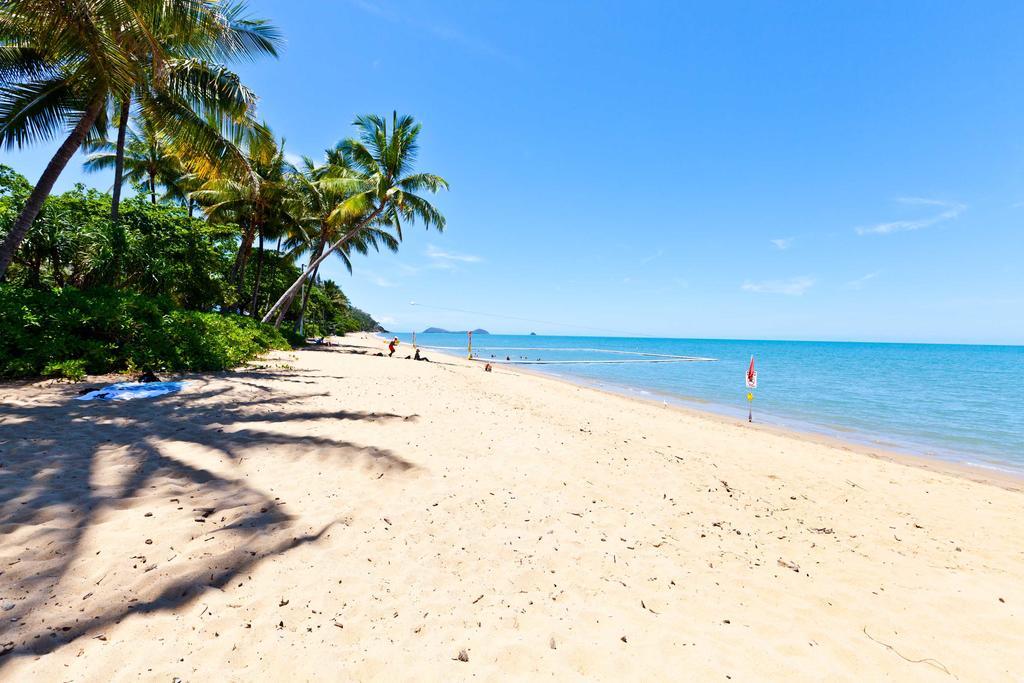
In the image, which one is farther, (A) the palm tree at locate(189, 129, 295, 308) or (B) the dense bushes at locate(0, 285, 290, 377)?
(A) the palm tree at locate(189, 129, 295, 308)

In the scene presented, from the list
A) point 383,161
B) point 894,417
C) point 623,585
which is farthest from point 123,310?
point 894,417

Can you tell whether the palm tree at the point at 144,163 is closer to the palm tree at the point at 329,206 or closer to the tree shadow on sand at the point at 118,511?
the palm tree at the point at 329,206

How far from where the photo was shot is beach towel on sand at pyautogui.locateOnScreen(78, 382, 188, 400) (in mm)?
6898

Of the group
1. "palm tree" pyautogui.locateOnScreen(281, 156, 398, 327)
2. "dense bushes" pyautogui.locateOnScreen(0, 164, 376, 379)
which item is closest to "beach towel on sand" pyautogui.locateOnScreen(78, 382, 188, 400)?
"dense bushes" pyautogui.locateOnScreen(0, 164, 376, 379)

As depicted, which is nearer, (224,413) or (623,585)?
(623,585)

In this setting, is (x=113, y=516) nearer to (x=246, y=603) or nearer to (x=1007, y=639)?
(x=246, y=603)

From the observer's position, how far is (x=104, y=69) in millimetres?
8125

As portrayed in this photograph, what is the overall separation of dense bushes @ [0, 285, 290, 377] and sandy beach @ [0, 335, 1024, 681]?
7.44 ft

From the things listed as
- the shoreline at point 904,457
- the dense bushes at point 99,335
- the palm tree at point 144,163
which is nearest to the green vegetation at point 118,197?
the dense bushes at point 99,335

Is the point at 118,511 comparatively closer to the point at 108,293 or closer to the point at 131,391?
the point at 131,391

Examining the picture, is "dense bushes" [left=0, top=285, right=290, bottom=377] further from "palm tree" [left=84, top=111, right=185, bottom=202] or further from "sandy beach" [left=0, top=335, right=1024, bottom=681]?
"palm tree" [left=84, top=111, right=185, bottom=202]

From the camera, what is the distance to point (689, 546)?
13.0 feet

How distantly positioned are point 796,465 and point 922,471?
11.3 ft

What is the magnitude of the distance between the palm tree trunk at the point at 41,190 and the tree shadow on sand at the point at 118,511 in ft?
14.7
